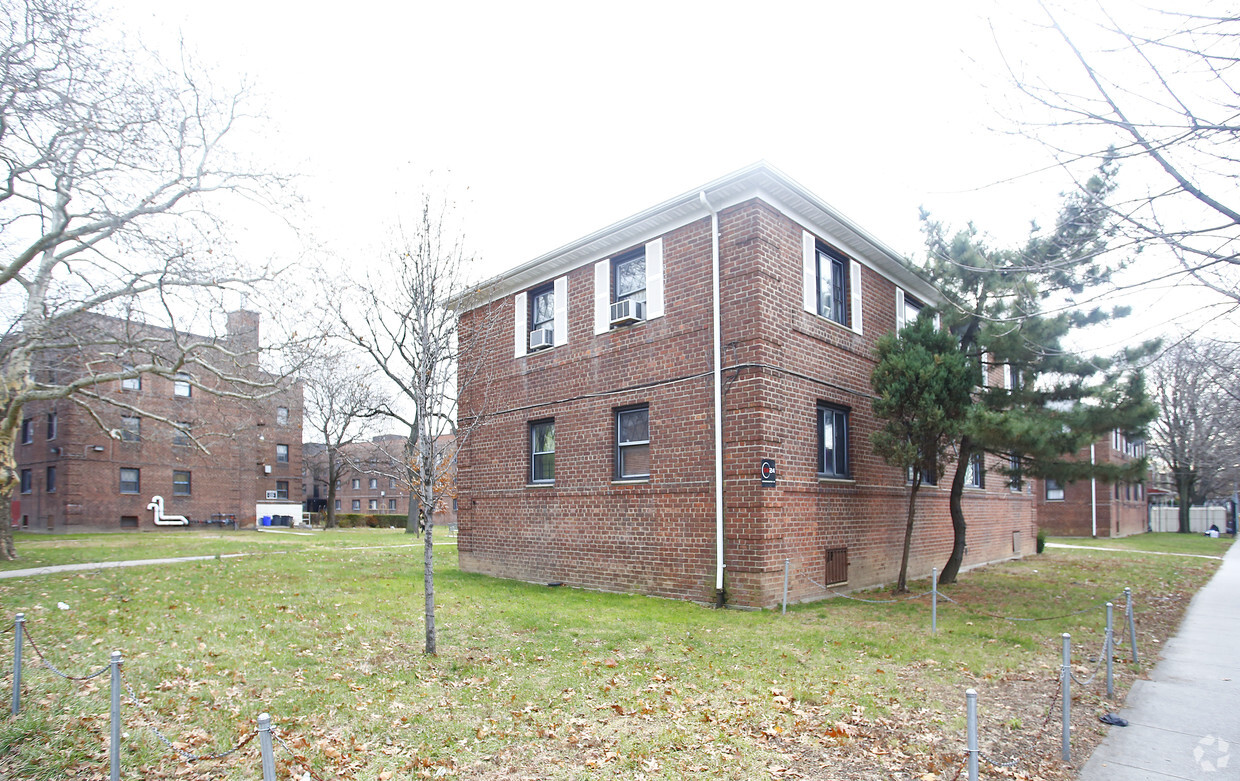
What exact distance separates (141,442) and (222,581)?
96.9 ft

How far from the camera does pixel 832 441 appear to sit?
13.2 metres

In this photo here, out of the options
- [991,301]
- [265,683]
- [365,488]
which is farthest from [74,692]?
[365,488]

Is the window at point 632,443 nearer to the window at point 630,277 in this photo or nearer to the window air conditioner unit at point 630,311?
the window air conditioner unit at point 630,311

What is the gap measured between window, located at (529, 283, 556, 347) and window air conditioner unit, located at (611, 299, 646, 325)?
2.18 m

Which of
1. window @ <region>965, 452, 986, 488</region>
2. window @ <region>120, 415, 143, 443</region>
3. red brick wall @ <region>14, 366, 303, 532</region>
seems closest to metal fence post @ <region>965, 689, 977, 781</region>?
window @ <region>965, 452, 986, 488</region>

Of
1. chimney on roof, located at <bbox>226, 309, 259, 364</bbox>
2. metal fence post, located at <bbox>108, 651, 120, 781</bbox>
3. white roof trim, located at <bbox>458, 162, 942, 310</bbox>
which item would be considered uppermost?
white roof trim, located at <bbox>458, 162, 942, 310</bbox>

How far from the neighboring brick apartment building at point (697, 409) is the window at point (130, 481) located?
29.9 meters

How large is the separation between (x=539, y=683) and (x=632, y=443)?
A: 657cm

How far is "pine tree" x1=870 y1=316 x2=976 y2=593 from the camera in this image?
39.9 ft

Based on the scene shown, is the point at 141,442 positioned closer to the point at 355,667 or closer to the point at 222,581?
the point at 222,581

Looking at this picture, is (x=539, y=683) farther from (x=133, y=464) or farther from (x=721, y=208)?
(x=133, y=464)

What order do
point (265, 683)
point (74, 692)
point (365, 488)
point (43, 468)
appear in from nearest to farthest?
1. point (74, 692)
2. point (265, 683)
3. point (43, 468)
4. point (365, 488)

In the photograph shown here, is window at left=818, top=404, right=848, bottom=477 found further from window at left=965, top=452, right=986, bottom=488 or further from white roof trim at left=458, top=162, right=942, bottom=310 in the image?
window at left=965, top=452, right=986, bottom=488

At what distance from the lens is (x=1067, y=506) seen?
36406mm
